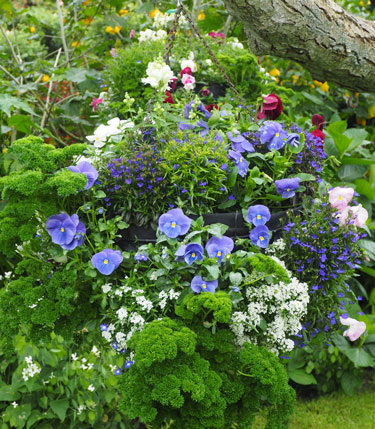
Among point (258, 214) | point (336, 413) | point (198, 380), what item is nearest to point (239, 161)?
point (258, 214)

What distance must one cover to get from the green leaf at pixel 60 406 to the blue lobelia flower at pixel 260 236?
48.6 inches

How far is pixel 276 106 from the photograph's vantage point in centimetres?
181

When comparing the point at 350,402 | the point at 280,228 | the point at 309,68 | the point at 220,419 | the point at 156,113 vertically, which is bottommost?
the point at 350,402

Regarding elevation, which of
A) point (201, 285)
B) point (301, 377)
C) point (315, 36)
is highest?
point (315, 36)

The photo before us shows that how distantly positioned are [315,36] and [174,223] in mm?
964

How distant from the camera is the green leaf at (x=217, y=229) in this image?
1.36m

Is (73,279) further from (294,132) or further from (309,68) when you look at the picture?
(309,68)

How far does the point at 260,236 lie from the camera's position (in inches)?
56.9

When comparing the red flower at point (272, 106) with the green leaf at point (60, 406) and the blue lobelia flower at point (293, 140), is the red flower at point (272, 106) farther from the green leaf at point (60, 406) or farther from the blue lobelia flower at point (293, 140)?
the green leaf at point (60, 406)

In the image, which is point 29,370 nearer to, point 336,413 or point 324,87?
point 336,413

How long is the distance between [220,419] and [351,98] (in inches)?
118

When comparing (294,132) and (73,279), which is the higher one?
(294,132)

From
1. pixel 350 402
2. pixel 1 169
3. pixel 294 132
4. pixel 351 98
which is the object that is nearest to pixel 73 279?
pixel 294 132

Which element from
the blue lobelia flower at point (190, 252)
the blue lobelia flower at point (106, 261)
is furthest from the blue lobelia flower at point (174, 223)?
the blue lobelia flower at point (106, 261)
